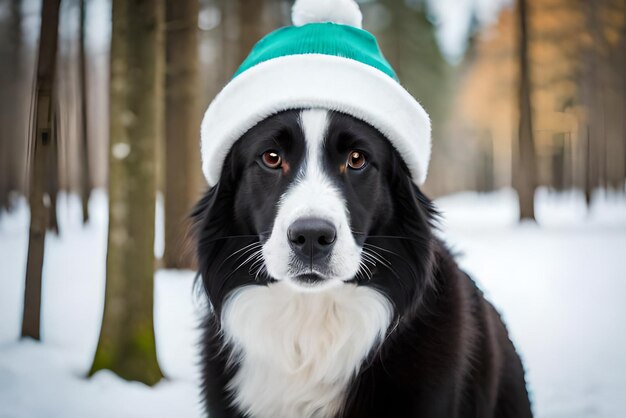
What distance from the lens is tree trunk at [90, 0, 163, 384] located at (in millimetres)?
3682

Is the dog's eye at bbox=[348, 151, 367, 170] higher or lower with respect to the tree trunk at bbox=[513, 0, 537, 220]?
lower

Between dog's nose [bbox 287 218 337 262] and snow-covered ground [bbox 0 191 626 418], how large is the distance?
0.93 m

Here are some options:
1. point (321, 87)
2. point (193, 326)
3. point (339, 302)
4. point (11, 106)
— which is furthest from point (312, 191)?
point (11, 106)

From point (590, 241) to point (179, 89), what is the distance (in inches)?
285

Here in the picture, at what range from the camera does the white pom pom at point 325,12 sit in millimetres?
2678

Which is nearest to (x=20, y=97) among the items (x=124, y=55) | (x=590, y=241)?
(x=124, y=55)

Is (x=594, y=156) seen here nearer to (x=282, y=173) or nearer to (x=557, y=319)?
(x=557, y=319)

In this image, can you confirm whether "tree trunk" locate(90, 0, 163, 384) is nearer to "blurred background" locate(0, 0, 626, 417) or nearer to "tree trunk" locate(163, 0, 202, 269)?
"blurred background" locate(0, 0, 626, 417)

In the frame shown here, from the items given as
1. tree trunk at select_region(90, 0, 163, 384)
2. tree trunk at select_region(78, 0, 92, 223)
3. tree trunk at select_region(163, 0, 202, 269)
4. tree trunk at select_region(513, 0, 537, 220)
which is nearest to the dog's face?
tree trunk at select_region(90, 0, 163, 384)

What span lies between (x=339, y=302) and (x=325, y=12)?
1.45m

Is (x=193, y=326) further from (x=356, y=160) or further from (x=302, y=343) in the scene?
(x=356, y=160)

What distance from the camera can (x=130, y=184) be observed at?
3.71 m

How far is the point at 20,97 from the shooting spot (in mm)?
9039

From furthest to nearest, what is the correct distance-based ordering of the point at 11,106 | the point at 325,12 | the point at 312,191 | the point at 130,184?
the point at 11,106, the point at 130,184, the point at 325,12, the point at 312,191
